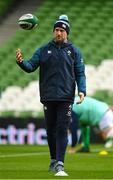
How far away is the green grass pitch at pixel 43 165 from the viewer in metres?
11.5

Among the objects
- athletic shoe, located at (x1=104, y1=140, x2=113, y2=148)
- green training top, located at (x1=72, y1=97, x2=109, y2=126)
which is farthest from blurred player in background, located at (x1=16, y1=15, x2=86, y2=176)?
athletic shoe, located at (x1=104, y1=140, x2=113, y2=148)

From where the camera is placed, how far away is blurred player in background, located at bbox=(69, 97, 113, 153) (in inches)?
734

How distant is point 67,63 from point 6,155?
17.1ft

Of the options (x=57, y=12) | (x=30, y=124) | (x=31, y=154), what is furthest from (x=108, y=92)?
(x=57, y=12)

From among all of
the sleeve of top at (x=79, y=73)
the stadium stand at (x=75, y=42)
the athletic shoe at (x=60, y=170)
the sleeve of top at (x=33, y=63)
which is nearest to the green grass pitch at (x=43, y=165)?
the athletic shoe at (x=60, y=170)

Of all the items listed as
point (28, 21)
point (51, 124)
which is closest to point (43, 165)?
point (51, 124)

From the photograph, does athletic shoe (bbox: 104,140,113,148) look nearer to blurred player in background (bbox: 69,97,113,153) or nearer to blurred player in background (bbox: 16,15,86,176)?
blurred player in background (bbox: 69,97,113,153)

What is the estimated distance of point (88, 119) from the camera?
18.9m

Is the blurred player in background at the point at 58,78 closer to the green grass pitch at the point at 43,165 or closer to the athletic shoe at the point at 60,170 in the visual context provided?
the athletic shoe at the point at 60,170

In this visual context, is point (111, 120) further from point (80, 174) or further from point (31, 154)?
point (80, 174)

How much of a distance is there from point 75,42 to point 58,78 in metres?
18.2

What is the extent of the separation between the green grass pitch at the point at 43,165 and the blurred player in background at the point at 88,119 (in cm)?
52

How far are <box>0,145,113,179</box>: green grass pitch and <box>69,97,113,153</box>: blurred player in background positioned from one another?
20.4 inches

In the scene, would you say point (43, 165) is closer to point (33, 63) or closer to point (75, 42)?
point (33, 63)
